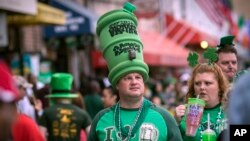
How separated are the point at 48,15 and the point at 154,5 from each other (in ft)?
40.5

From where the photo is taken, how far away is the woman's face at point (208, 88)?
4.62m

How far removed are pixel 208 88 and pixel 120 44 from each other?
736mm

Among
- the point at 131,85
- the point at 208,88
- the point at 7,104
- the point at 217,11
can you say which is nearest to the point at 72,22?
the point at 208,88

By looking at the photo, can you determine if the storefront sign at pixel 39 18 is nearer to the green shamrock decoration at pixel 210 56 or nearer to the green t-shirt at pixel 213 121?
the green shamrock decoration at pixel 210 56

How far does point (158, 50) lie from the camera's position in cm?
2334

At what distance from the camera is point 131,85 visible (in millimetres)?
4281

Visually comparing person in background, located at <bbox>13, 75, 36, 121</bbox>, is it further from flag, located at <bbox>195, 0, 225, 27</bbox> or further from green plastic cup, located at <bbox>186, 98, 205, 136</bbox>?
flag, located at <bbox>195, 0, 225, 27</bbox>

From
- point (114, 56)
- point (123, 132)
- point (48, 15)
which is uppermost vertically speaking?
point (48, 15)

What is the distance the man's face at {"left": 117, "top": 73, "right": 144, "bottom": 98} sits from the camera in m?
4.24

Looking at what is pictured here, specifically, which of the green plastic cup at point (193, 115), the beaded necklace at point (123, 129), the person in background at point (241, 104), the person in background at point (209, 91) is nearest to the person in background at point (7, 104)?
the person in background at point (241, 104)

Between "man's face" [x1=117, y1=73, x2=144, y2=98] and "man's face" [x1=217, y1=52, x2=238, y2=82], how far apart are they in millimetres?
1216

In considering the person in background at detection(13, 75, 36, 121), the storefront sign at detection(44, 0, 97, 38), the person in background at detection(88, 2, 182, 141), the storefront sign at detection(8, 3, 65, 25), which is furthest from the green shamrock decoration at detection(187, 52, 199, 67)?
the storefront sign at detection(44, 0, 97, 38)

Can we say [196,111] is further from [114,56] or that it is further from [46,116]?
[46,116]

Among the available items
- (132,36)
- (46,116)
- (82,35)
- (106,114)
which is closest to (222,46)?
(132,36)
